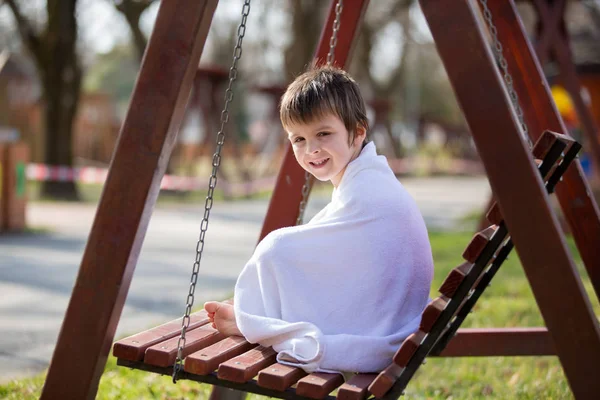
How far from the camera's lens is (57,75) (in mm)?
15969

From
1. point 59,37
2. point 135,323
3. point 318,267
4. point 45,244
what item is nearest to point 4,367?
point 135,323

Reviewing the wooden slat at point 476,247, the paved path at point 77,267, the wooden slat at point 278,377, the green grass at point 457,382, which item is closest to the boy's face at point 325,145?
the wooden slat at point 476,247

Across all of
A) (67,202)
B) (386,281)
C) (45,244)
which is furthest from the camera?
(67,202)

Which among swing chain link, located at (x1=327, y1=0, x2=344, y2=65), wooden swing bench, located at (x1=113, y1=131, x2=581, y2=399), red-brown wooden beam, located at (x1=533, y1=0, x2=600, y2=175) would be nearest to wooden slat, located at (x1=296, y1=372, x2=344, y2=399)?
wooden swing bench, located at (x1=113, y1=131, x2=581, y2=399)

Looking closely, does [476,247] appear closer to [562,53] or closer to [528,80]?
[528,80]

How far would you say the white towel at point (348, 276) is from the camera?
245 centimetres

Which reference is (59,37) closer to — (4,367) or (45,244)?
(45,244)

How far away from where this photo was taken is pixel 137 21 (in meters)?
16.0

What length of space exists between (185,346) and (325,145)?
2.50ft

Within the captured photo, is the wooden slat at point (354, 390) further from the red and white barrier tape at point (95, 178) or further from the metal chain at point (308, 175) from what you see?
the red and white barrier tape at point (95, 178)

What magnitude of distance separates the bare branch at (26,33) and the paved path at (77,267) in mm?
3359

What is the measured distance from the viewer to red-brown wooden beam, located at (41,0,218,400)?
2.58 meters

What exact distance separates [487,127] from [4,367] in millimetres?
2972

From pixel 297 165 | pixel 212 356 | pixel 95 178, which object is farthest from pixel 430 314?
pixel 95 178
